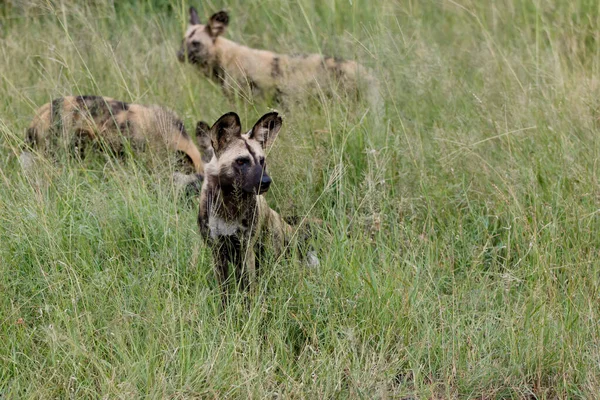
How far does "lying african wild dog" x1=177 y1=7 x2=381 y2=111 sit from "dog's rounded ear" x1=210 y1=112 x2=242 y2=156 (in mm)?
1849

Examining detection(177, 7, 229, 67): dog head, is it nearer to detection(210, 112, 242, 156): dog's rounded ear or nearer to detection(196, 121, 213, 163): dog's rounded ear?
detection(196, 121, 213, 163): dog's rounded ear


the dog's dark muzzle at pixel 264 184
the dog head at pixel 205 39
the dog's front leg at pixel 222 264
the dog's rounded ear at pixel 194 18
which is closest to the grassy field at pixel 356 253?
the dog's front leg at pixel 222 264

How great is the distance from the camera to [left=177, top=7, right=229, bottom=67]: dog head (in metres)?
7.29

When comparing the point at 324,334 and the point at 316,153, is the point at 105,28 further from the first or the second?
the point at 324,334

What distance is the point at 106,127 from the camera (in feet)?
17.1

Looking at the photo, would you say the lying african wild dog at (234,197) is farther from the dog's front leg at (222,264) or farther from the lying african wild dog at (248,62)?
the lying african wild dog at (248,62)

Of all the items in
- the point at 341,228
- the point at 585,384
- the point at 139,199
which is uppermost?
the point at 139,199

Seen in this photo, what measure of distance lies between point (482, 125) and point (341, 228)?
1349 millimetres

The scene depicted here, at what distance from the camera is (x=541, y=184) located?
469 cm

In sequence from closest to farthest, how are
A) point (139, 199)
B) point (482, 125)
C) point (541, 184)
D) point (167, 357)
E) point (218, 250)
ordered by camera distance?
point (167, 357), point (218, 250), point (139, 199), point (541, 184), point (482, 125)

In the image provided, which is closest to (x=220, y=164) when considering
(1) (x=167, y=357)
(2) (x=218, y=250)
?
(2) (x=218, y=250)

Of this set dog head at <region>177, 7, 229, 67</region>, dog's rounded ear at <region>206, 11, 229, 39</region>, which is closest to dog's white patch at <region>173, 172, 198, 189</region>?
dog head at <region>177, 7, 229, 67</region>

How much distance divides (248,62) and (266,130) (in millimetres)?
3151

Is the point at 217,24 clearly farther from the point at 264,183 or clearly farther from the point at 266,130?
the point at 264,183
